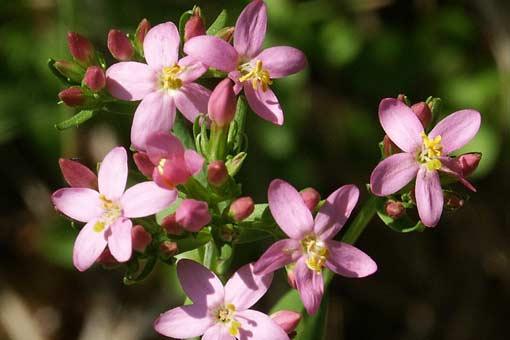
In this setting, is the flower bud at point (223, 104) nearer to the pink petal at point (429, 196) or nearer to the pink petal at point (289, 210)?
the pink petal at point (289, 210)

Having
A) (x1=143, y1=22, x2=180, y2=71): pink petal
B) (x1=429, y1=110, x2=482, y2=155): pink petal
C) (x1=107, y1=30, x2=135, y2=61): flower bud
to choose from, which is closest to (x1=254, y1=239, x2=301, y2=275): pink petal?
(x1=429, y1=110, x2=482, y2=155): pink petal

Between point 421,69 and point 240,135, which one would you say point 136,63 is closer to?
point 240,135

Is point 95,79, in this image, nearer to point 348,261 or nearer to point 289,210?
point 289,210

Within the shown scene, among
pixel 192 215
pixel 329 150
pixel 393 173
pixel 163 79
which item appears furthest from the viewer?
pixel 329 150

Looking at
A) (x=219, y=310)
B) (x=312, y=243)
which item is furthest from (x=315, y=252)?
(x=219, y=310)

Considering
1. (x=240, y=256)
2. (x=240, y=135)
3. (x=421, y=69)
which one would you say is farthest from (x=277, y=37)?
(x=240, y=135)

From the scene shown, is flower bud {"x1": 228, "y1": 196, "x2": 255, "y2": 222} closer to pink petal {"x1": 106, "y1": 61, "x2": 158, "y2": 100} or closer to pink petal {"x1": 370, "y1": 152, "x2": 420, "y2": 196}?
pink petal {"x1": 370, "y1": 152, "x2": 420, "y2": 196}
